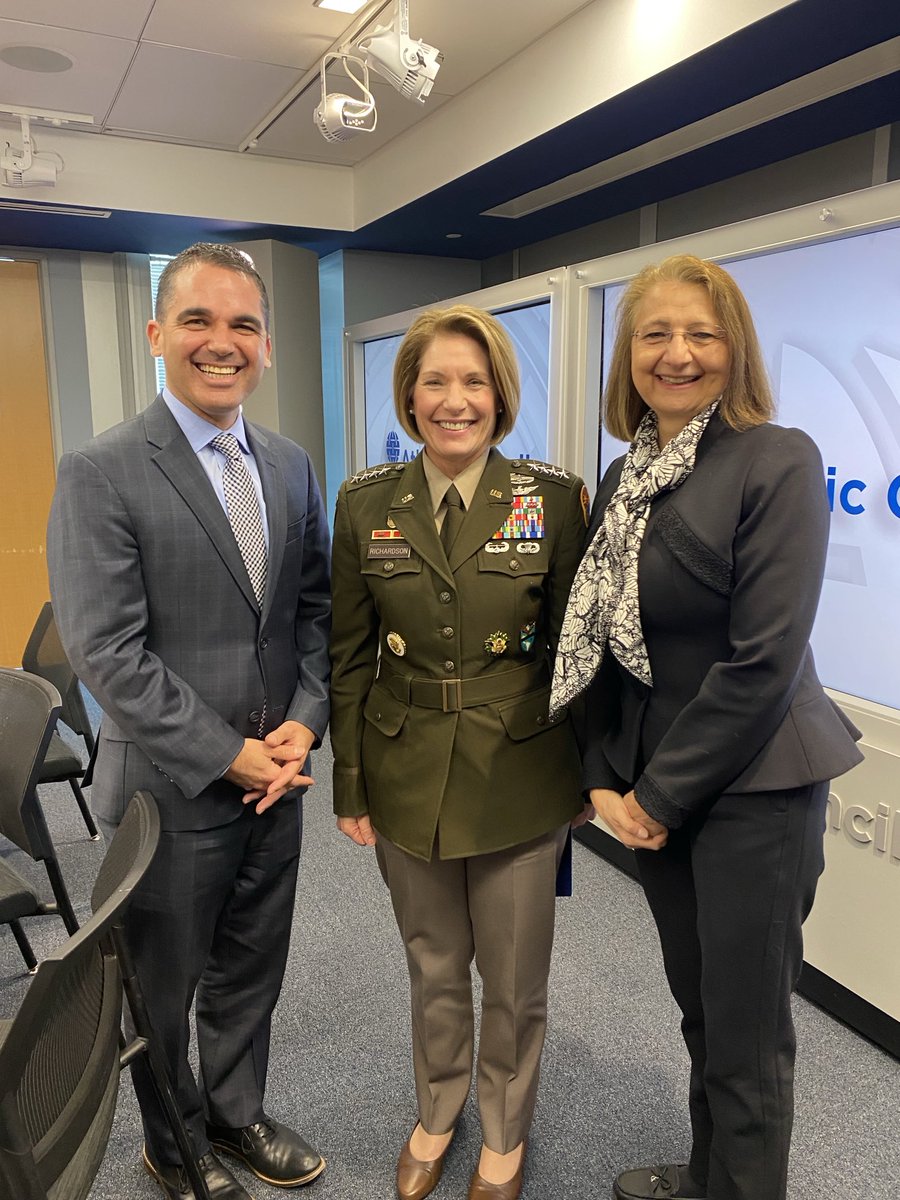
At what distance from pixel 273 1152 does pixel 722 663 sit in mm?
1365

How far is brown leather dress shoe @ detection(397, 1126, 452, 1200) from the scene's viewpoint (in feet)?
5.49

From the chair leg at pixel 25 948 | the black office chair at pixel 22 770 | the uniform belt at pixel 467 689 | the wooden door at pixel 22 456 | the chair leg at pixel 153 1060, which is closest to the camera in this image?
the chair leg at pixel 153 1060

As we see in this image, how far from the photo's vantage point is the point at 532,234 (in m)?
4.28

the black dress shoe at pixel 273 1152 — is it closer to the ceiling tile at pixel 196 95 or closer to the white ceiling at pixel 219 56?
the white ceiling at pixel 219 56

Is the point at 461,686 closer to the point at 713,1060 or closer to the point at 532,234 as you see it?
the point at 713,1060

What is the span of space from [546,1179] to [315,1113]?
531 millimetres

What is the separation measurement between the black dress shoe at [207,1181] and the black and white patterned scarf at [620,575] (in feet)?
3.65

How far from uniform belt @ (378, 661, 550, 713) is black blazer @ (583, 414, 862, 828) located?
0.26m

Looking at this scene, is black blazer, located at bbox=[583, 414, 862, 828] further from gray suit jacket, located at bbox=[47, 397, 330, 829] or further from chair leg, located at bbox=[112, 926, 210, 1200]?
chair leg, located at bbox=[112, 926, 210, 1200]

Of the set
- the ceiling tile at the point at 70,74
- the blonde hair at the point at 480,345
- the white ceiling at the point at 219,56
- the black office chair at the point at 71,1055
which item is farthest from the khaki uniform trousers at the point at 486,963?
the ceiling tile at the point at 70,74

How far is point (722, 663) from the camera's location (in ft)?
4.00

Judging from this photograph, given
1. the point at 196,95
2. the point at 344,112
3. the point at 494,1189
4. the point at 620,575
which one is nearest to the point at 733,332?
the point at 620,575

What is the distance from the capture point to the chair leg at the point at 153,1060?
4.60 feet

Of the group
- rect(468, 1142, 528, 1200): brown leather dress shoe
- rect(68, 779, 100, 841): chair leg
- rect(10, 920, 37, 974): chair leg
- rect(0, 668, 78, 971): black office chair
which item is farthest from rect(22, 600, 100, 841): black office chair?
rect(468, 1142, 528, 1200): brown leather dress shoe
